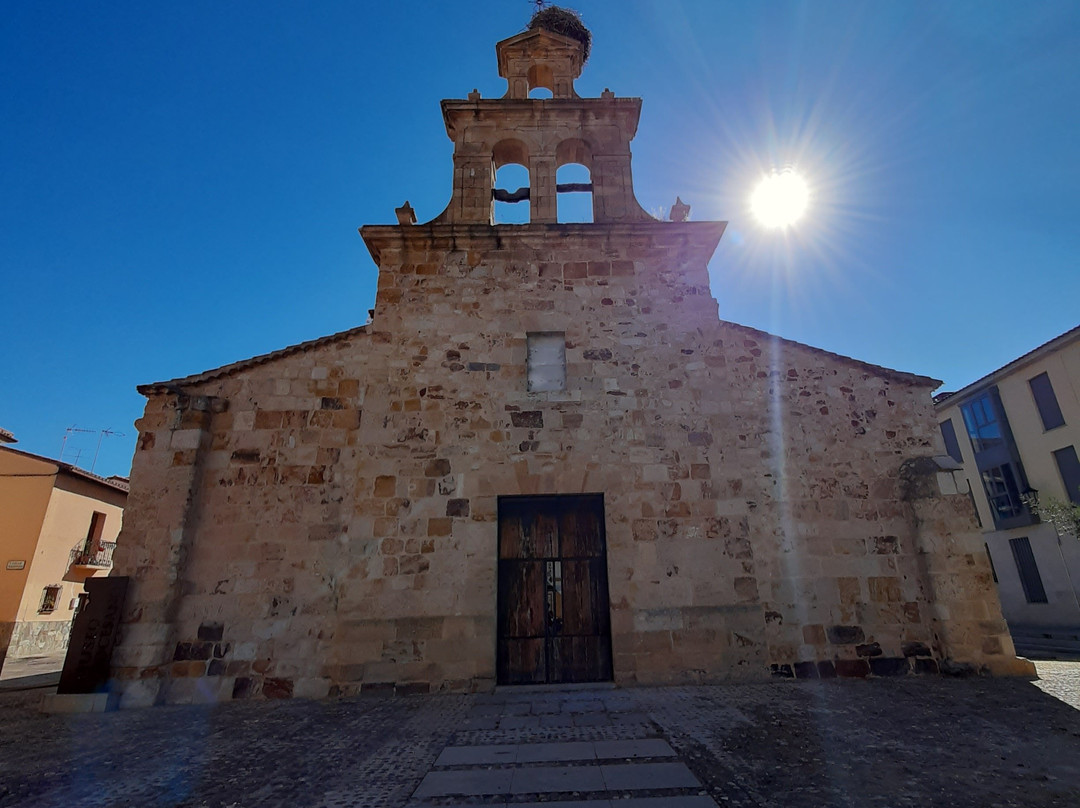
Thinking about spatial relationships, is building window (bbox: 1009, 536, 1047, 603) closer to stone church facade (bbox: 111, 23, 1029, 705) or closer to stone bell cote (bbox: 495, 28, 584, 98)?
stone church facade (bbox: 111, 23, 1029, 705)

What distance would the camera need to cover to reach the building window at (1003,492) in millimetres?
17556

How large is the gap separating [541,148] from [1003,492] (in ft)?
66.2

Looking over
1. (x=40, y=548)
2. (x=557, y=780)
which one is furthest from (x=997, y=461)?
(x=40, y=548)

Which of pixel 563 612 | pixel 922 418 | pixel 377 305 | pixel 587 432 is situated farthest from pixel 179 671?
pixel 922 418

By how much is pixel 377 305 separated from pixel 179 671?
5097 millimetres

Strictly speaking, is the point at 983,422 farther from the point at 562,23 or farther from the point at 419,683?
the point at 419,683

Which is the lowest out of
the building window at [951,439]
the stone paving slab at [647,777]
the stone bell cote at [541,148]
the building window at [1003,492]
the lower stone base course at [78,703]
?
the stone paving slab at [647,777]

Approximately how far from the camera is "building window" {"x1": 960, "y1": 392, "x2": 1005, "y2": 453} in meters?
18.1

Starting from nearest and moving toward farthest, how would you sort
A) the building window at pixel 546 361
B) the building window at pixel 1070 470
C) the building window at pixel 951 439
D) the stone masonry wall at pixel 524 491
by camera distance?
the stone masonry wall at pixel 524 491
the building window at pixel 546 361
the building window at pixel 1070 470
the building window at pixel 951 439

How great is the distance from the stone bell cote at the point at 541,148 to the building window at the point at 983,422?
17.7 m

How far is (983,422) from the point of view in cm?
1867

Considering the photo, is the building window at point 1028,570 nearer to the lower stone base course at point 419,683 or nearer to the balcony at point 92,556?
the lower stone base course at point 419,683

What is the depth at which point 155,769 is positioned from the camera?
3768 millimetres

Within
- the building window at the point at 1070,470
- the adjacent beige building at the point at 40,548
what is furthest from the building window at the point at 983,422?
the adjacent beige building at the point at 40,548
